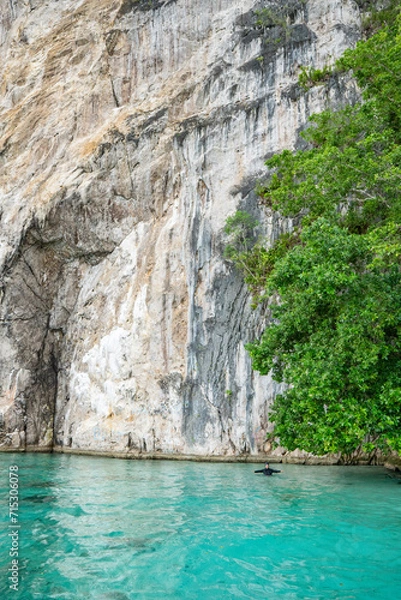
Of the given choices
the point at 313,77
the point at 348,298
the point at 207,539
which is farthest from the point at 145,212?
the point at 207,539

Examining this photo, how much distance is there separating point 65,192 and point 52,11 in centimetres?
1796

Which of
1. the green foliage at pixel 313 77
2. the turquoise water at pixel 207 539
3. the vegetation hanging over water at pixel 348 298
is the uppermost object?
the green foliage at pixel 313 77

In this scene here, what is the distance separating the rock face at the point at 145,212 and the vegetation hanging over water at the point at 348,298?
Answer: 7.97 m

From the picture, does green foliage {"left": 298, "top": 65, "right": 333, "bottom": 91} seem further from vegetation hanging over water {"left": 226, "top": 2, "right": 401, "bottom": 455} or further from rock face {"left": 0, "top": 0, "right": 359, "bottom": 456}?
vegetation hanging over water {"left": 226, "top": 2, "right": 401, "bottom": 455}

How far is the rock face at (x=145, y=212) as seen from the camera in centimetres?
2355

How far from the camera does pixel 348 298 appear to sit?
1262cm

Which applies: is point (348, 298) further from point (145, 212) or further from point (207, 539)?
point (145, 212)

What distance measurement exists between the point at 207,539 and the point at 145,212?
2194 cm

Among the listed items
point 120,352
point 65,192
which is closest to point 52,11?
point 65,192

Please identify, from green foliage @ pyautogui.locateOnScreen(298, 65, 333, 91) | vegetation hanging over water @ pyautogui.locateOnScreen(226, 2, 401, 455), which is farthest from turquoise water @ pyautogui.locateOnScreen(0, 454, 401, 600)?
green foliage @ pyautogui.locateOnScreen(298, 65, 333, 91)

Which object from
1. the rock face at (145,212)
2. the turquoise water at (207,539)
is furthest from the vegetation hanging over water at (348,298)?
the rock face at (145,212)

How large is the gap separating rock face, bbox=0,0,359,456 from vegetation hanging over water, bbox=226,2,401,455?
797 cm

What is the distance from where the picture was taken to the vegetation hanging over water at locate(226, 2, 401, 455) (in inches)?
460

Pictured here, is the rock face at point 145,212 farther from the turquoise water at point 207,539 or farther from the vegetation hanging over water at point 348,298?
the turquoise water at point 207,539
